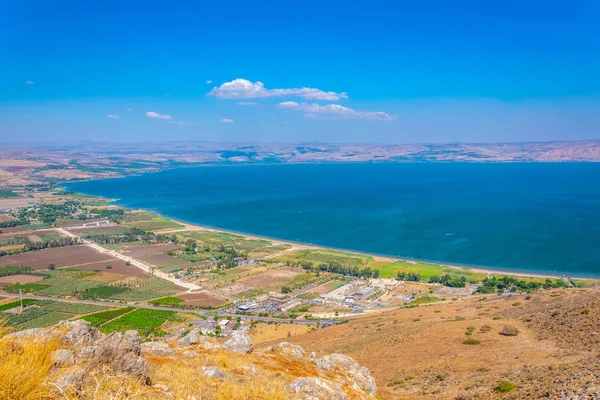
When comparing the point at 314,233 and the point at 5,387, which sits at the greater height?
the point at 5,387

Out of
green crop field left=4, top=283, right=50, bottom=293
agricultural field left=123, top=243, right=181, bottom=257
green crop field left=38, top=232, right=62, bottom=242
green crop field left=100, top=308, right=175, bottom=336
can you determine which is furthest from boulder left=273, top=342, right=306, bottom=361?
green crop field left=38, top=232, right=62, bottom=242

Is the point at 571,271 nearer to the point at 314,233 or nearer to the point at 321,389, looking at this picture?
the point at 314,233

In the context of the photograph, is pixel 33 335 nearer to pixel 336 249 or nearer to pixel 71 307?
pixel 71 307

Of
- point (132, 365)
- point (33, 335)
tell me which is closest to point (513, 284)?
point (132, 365)

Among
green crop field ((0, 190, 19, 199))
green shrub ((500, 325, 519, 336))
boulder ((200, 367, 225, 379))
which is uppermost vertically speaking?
boulder ((200, 367, 225, 379))

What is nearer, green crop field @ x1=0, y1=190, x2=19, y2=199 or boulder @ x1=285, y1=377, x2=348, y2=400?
boulder @ x1=285, y1=377, x2=348, y2=400

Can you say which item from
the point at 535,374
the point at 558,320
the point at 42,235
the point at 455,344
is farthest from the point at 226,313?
the point at 42,235

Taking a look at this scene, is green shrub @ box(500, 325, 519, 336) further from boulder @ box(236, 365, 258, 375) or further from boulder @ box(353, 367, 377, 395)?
boulder @ box(236, 365, 258, 375)

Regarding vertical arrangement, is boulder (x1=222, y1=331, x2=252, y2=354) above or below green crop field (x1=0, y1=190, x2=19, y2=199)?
above
